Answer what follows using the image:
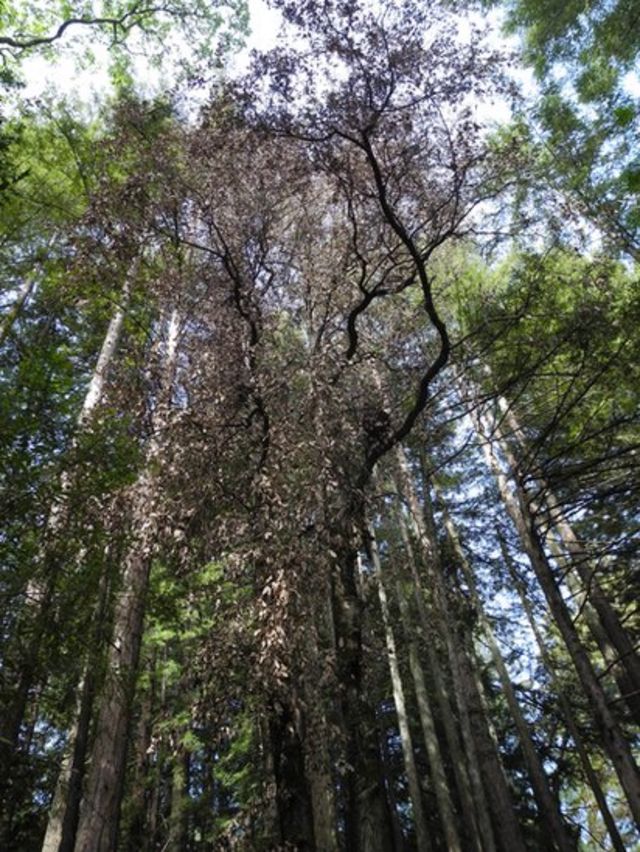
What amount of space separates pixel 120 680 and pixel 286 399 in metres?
3.00

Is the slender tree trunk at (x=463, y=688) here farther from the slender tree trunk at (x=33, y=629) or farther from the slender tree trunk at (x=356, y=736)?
the slender tree trunk at (x=33, y=629)

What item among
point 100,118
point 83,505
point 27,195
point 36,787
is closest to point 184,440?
point 83,505

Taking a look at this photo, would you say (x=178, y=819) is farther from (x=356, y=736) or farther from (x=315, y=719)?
(x=315, y=719)

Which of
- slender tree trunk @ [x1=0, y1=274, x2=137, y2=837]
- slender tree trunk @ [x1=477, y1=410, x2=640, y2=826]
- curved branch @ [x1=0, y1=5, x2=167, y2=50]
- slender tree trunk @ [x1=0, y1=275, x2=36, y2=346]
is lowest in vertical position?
slender tree trunk @ [x1=477, y1=410, x2=640, y2=826]

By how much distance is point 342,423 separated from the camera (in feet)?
19.3

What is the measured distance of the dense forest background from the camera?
14.1 feet

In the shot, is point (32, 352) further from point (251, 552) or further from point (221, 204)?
point (221, 204)

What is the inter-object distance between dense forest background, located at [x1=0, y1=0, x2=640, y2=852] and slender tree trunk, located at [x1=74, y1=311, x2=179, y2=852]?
0.03 meters

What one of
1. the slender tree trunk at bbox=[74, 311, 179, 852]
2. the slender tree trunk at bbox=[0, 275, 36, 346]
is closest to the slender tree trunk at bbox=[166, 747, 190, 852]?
the slender tree trunk at bbox=[74, 311, 179, 852]

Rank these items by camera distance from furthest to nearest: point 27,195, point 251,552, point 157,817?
point 157,817, point 27,195, point 251,552

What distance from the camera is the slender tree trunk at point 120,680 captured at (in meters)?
4.71

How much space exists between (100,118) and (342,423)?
9212mm

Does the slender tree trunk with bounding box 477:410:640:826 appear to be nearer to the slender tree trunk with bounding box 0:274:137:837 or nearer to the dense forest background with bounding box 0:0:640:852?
the dense forest background with bounding box 0:0:640:852

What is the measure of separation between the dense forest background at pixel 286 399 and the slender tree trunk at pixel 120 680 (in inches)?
1.3
